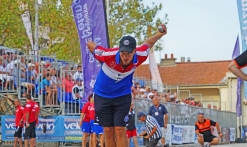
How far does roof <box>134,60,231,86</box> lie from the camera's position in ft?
216

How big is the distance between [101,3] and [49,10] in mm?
17173

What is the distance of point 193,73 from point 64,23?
32.7m

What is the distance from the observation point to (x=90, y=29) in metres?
21.7

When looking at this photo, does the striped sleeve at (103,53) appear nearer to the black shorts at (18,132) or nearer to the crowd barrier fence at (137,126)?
the crowd barrier fence at (137,126)

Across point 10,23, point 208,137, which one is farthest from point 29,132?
point 10,23

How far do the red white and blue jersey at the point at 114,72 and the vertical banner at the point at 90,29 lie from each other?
414 inches

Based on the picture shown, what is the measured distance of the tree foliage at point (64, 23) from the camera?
1375 inches

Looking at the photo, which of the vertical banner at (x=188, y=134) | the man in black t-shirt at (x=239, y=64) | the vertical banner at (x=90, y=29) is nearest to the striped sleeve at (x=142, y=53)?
the man in black t-shirt at (x=239, y=64)

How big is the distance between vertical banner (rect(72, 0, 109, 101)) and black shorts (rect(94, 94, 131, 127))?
34.2ft

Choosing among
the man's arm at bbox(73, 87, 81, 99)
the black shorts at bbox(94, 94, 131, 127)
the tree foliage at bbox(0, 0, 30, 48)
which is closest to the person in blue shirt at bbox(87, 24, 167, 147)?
the black shorts at bbox(94, 94, 131, 127)

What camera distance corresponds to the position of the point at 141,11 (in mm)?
40594

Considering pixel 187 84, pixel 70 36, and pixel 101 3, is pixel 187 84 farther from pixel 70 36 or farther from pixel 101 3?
pixel 101 3

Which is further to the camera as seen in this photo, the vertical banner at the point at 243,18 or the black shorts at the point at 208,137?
the vertical banner at the point at 243,18

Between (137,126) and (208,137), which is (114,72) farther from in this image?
(137,126)
